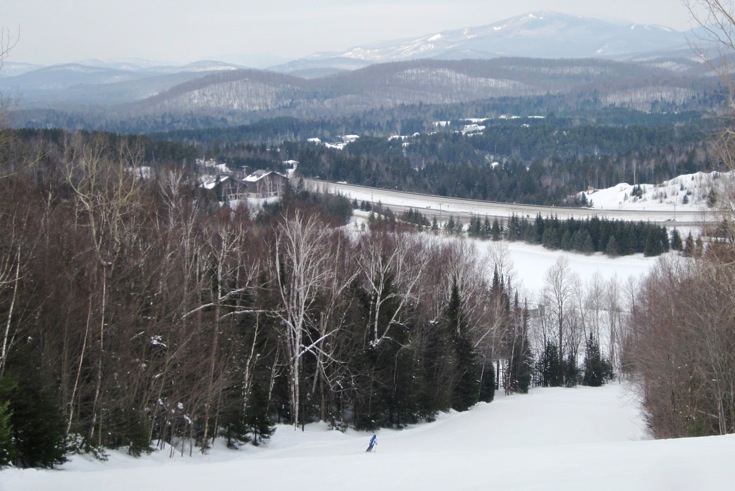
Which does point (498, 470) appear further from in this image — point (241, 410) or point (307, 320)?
point (307, 320)

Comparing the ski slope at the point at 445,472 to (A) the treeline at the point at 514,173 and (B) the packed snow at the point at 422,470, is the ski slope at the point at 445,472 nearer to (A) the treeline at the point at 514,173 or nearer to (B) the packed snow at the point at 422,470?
(B) the packed snow at the point at 422,470

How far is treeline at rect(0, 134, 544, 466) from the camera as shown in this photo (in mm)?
15102

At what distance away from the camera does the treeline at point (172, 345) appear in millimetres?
15102

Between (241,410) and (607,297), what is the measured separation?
43.7 metres

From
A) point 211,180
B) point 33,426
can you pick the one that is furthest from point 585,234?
point 33,426

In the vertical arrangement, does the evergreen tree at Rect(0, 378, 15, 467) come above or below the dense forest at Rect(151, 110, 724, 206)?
above

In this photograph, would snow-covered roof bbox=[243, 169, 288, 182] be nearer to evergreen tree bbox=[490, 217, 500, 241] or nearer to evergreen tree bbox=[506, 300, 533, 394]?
evergreen tree bbox=[490, 217, 500, 241]

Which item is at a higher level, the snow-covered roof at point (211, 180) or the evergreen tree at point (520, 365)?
the snow-covered roof at point (211, 180)

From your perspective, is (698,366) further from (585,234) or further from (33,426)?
(585,234)

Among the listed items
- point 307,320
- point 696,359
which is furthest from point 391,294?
point 696,359

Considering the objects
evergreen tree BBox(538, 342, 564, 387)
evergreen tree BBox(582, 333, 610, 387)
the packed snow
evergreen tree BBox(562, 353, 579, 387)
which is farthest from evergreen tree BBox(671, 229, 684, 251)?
the packed snow

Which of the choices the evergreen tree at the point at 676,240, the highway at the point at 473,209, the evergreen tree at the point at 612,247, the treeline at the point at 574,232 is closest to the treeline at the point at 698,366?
the treeline at the point at 574,232

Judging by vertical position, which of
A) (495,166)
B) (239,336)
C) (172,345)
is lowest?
(495,166)

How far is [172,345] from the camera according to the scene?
63.1 feet
